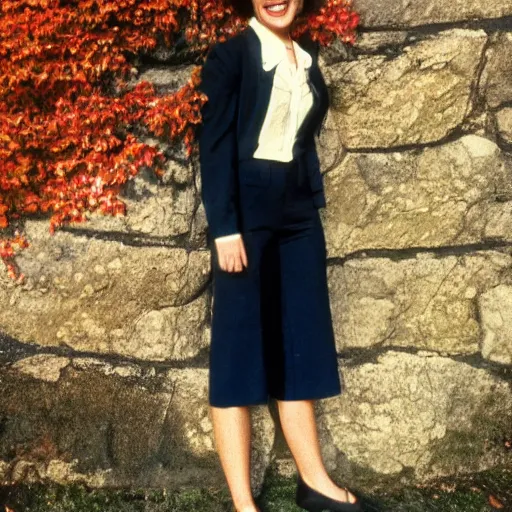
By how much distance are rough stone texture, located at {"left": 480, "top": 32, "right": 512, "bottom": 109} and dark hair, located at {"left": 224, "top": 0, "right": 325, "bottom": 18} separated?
0.57 meters

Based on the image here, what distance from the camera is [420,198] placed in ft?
8.48

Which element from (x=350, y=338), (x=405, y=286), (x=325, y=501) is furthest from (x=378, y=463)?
(x=405, y=286)

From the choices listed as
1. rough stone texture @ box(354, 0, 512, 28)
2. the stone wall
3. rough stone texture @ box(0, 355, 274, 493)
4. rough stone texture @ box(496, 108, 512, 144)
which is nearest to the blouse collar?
the stone wall

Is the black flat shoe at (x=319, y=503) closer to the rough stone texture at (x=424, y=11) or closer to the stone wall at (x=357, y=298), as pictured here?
the stone wall at (x=357, y=298)

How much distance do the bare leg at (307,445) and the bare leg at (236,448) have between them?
0.14 metres

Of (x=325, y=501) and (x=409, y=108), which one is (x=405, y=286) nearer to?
(x=409, y=108)

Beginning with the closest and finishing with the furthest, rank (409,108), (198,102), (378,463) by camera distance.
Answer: (198,102) < (409,108) < (378,463)

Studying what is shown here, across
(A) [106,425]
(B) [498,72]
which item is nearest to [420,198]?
(B) [498,72]

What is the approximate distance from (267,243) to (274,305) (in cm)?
21

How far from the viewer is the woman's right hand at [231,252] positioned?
2.33 metres

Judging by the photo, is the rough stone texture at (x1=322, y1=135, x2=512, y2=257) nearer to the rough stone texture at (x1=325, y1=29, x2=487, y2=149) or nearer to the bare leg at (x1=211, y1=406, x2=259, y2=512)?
the rough stone texture at (x1=325, y1=29, x2=487, y2=149)

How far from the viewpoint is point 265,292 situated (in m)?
2.44

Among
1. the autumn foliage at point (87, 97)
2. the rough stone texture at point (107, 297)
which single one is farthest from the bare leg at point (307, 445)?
the autumn foliage at point (87, 97)

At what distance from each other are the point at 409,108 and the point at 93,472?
1582 mm
